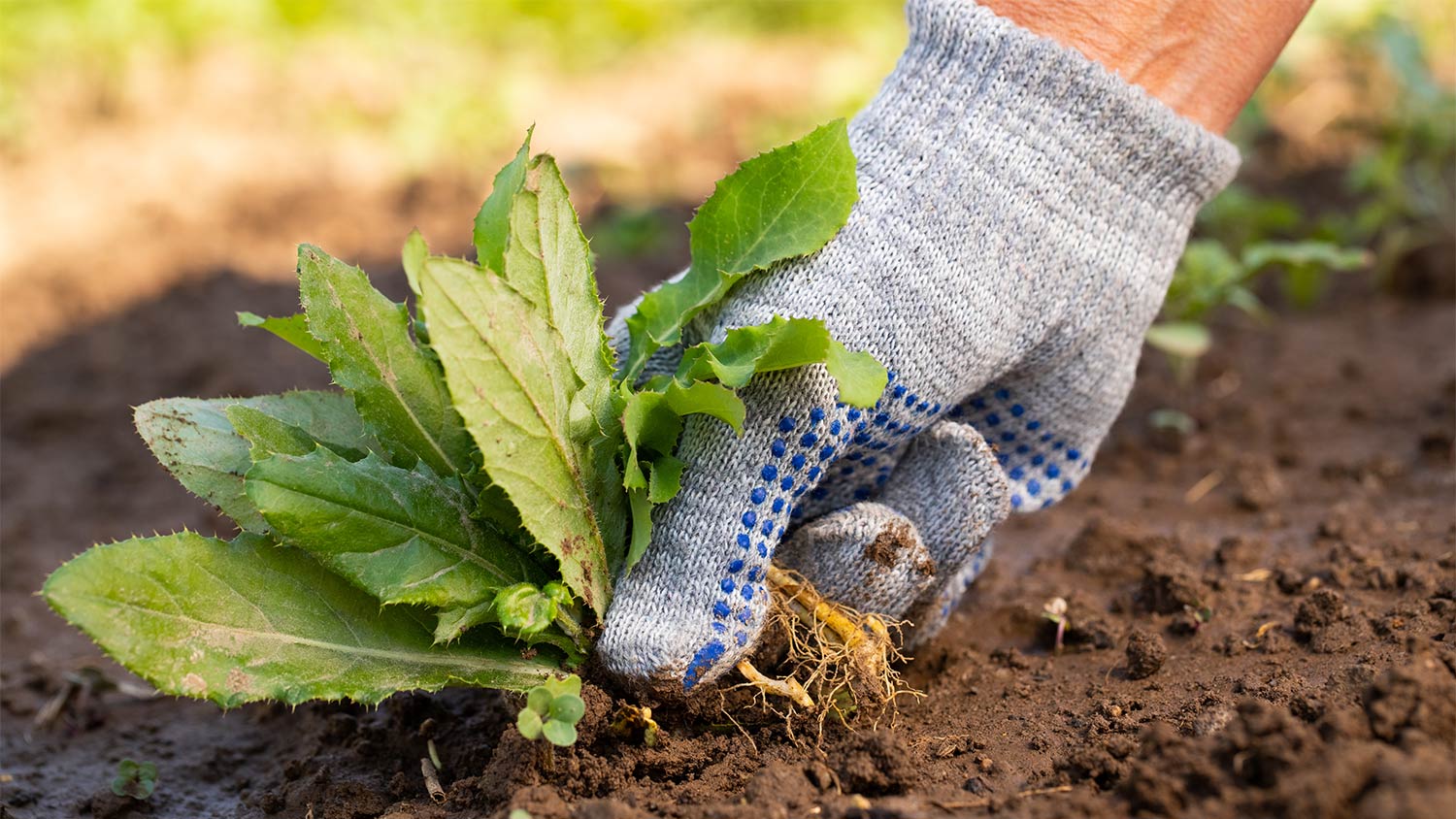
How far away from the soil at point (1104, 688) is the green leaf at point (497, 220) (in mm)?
620

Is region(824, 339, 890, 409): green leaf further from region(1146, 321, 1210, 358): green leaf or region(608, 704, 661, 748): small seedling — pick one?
region(1146, 321, 1210, 358): green leaf

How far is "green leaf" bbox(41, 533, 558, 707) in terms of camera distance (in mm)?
1556

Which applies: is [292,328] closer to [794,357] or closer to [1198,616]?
[794,357]

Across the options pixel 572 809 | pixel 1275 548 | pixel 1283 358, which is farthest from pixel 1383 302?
pixel 572 809

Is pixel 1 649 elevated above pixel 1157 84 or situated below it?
below

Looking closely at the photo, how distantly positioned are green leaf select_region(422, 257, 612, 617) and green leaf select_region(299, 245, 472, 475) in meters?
0.17

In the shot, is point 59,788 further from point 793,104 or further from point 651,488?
point 793,104

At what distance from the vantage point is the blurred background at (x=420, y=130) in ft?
14.3

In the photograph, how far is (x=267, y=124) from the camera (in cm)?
559

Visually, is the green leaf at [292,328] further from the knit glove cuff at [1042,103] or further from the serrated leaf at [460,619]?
the knit glove cuff at [1042,103]

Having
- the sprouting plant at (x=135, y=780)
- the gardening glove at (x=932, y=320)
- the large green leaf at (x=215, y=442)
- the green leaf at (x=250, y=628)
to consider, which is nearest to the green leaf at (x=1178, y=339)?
the gardening glove at (x=932, y=320)

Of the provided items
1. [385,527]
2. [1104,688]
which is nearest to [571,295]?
[385,527]

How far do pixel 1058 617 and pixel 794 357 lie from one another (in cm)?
79

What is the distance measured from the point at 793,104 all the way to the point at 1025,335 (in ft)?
14.6
